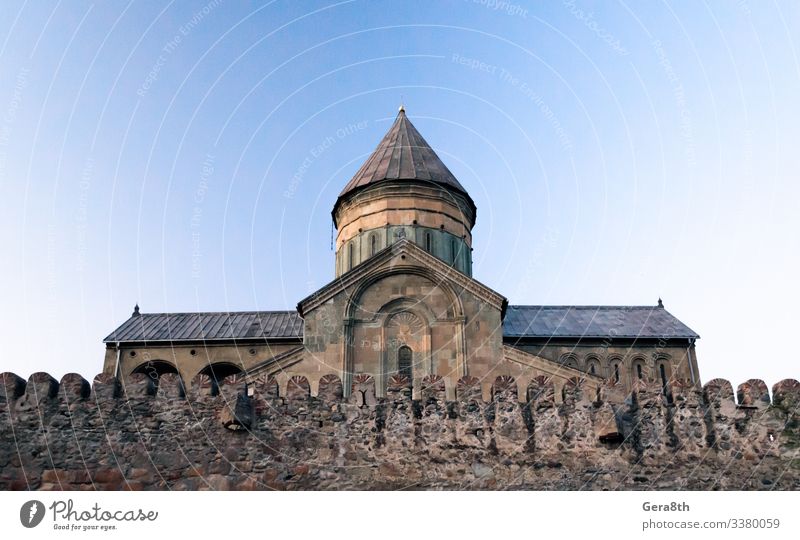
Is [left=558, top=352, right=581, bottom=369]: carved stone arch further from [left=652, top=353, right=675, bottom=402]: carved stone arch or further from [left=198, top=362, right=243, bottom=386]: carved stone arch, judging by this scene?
[left=198, top=362, right=243, bottom=386]: carved stone arch

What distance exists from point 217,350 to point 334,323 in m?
6.24

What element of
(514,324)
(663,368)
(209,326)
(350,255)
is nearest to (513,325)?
(514,324)

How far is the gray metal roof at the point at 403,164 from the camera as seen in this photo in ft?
68.2

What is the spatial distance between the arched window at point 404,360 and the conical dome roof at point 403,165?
6.29 m

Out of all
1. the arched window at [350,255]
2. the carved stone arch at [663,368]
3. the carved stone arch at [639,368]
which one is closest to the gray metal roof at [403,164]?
the arched window at [350,255]

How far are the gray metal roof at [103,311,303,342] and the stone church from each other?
0.18 ft

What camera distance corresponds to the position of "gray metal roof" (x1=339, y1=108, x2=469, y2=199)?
20.8 meters

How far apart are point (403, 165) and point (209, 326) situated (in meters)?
7.57

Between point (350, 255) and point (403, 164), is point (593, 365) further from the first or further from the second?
point (403, 164)

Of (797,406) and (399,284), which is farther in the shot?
(399,284)

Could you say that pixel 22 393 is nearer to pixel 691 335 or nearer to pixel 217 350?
pixel 217 350

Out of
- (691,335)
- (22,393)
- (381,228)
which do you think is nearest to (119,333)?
(381,228)

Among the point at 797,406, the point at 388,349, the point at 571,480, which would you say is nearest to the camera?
the point at 571,480

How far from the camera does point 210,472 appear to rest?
318 inches
